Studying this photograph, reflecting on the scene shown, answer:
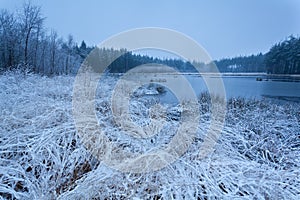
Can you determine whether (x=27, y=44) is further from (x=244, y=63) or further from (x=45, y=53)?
(x=244, y=63)

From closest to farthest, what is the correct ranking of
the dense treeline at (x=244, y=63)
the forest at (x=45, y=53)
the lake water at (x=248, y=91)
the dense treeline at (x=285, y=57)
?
the lake water at (x=248, y=91) < the forest at (x=45, y=53) < the dense treeline at (x=285, y=57) < the dense treeline at (x=244, y=63)

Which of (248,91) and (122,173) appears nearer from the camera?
(122,173)

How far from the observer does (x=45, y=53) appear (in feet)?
75.4

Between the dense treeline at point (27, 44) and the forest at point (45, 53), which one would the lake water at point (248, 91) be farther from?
the dense treeline at point (27, 44)

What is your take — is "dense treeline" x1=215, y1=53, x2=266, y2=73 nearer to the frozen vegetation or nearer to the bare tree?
the bare tree

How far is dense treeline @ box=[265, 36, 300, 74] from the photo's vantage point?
2562 cm

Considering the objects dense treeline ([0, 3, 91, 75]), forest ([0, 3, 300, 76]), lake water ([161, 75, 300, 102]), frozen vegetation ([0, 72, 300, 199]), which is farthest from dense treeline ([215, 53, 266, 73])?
frozen vegetation ([0, 72, 300, 199])

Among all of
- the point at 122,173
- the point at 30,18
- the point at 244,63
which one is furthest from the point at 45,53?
the point at 244,63

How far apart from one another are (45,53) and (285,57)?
29814mm

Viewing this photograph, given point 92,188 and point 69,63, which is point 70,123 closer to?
point 92,188

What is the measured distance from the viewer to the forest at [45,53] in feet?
53.2

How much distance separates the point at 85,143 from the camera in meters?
2.13

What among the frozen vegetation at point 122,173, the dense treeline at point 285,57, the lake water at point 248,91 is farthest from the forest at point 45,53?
the frozen vegetation at point 122,173

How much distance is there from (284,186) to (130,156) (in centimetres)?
133
